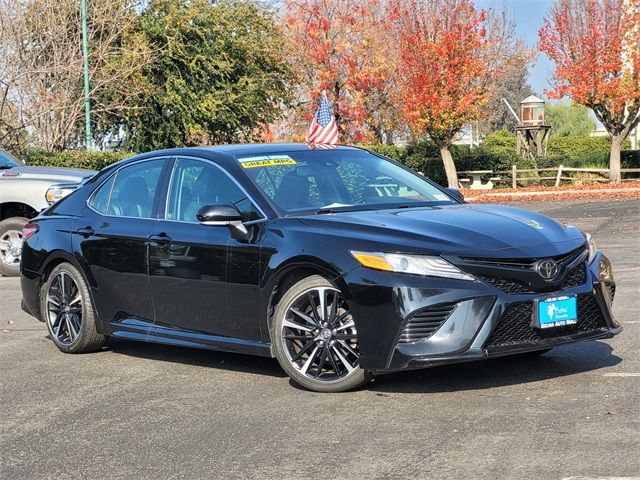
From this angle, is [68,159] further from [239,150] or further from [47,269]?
[239,150]

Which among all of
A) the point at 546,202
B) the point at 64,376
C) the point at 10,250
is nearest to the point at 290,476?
the point at 64,376

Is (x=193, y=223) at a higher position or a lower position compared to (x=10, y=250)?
higher

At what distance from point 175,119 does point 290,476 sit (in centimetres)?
3954

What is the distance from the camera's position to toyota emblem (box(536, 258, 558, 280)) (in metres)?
6.19

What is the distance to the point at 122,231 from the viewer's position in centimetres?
791

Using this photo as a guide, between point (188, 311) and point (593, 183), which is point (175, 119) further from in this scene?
point (188, 311)

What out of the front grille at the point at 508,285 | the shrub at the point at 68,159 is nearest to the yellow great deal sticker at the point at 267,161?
the front grille at the point at 508,285

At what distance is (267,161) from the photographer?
7488 mm

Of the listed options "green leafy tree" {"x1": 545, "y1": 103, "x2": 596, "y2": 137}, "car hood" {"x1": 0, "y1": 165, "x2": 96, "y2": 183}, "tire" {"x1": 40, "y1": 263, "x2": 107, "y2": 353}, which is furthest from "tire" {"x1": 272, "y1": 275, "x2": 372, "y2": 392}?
"green leafy tree" {"x1": 545, "y1": 103, "x2": 596, "y2": 137}

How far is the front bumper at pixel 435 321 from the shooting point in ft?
19.8

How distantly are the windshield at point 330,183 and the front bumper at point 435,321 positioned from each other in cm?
104

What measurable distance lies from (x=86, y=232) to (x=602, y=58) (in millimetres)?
34491

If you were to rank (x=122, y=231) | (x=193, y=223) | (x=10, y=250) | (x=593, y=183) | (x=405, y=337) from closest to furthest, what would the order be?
(x=405, y=337) < (x=193, y=223) < (x=122, y=231) < (x=10, y=250) < (x=593, y=183)

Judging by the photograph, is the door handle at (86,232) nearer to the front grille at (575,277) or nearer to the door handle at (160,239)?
the door handle at (160,239)
